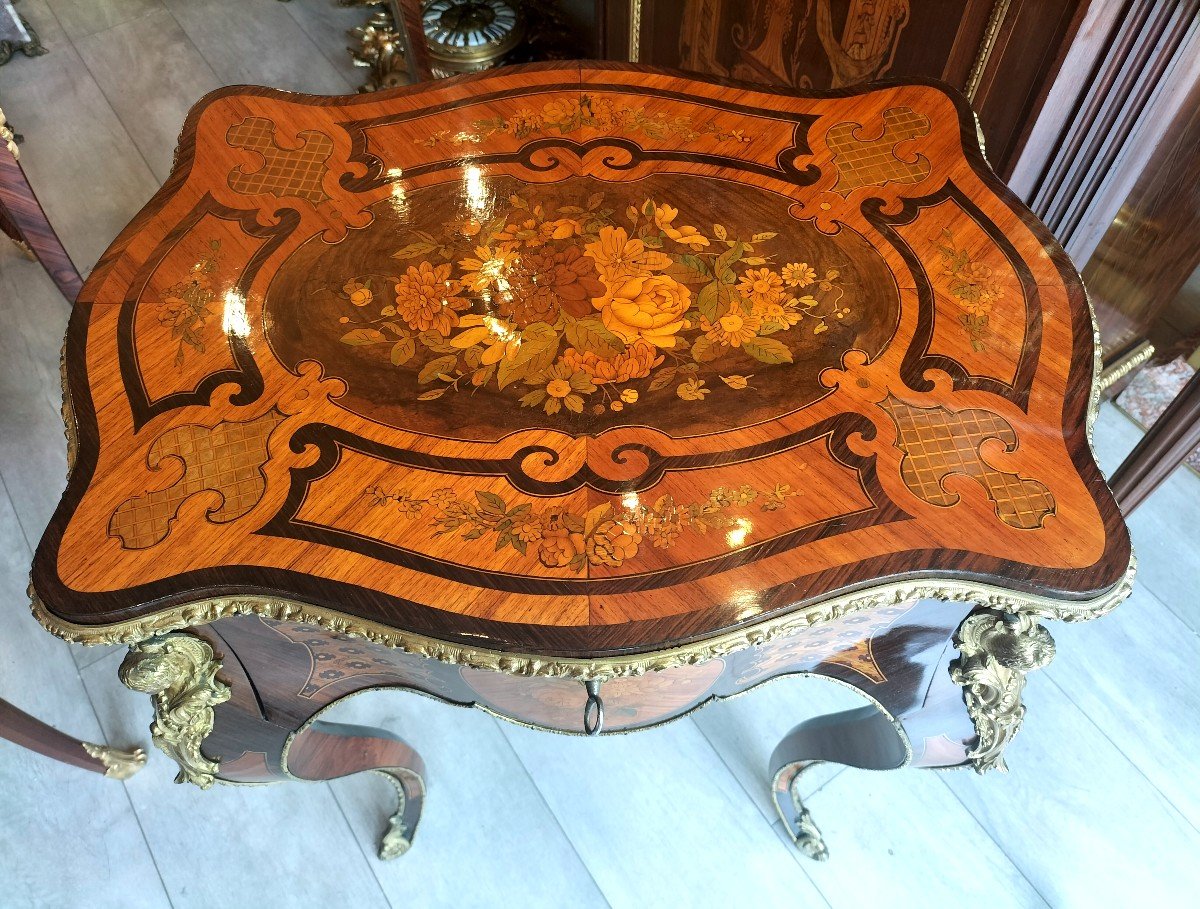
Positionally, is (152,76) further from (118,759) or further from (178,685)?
(178,685)

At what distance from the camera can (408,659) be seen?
0.78m

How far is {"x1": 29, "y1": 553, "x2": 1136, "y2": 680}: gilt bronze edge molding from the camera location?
2.08 ft

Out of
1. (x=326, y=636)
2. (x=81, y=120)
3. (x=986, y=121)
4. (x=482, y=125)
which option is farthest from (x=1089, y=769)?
(x=81, y=120)

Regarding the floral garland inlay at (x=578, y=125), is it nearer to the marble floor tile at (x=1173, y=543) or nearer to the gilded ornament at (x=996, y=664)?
the gilded ornament at (x=996, y=664)

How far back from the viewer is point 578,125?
0.95 meters

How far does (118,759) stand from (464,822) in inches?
17.3

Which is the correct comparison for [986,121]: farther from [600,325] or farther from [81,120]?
[81,120]

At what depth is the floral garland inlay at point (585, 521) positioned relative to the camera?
660 mm

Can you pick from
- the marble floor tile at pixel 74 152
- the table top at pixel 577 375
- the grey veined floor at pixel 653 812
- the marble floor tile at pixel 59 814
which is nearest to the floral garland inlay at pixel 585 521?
the table top at pixel 577 375

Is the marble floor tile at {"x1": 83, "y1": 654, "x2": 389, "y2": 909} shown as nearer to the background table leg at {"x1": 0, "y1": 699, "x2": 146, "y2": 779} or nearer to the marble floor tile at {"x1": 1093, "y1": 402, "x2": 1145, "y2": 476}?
the background table leg at {"x1": 0, "y1": 699, "x2": 146, "y2": 779}

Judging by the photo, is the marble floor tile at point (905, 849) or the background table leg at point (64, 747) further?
the marble floor tile at point (905, 849)

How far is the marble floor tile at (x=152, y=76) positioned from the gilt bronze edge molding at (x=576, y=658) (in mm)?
1447

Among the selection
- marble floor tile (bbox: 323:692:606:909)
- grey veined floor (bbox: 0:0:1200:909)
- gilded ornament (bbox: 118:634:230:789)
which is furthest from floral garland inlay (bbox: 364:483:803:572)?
grey veined floor (bbox: 0:0:1200:909)

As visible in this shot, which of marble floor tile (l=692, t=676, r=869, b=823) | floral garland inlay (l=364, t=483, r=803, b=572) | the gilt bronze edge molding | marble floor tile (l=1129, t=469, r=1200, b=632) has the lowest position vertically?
marble floor tile (l=692, t=676, r=869, b=823)
